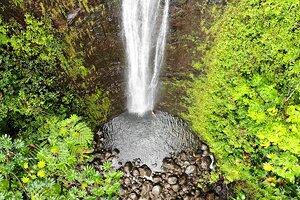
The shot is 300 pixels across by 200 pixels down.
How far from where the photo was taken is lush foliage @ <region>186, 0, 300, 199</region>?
4172 mm

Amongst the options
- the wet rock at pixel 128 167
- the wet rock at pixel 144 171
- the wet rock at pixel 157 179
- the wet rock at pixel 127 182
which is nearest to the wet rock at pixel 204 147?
the wet rock at pixel 157 179

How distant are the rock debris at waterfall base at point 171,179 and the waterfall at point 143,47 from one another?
1.64 meters

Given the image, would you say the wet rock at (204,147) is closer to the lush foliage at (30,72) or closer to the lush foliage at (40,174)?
the lush foliage at (30,72)

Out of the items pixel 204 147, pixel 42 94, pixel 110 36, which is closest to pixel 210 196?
pixel 204 147

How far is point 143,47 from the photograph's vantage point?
607 cm

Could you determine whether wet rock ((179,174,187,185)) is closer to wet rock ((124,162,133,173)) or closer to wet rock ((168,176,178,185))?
wet rock ((168,176,178,185))

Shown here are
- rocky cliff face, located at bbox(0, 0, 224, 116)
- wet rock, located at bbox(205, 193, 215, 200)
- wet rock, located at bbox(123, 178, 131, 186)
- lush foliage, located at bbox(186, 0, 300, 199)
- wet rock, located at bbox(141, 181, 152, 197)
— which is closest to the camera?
lush foliage, located at bbox(186, 0, 300, 199)

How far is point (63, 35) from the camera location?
5000 mm

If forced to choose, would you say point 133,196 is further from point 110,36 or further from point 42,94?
point 110,36

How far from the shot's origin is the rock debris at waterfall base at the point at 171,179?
6758 millimetres

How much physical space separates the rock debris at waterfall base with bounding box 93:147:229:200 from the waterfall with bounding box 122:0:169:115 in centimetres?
164

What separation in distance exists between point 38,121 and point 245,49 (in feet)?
13.6

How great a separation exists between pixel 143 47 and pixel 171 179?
342cm

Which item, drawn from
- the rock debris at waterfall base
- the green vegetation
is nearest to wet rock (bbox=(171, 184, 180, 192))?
the rock debris at waterfall base
